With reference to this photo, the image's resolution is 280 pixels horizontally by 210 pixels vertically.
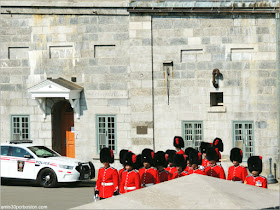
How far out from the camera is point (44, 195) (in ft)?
59.9

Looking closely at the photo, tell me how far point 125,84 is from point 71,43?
237 cm

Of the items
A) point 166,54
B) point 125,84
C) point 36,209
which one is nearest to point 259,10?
point 166,54

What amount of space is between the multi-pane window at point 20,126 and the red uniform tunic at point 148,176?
1112 cm

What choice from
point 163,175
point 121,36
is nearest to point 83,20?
point 121,36

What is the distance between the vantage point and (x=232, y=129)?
918 inches

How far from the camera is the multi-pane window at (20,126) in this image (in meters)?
24.4

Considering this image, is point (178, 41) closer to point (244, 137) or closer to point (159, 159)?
point (244, 137)

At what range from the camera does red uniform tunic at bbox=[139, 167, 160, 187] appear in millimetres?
13844

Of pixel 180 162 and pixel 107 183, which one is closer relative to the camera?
pixel 107 183

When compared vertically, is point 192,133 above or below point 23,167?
above

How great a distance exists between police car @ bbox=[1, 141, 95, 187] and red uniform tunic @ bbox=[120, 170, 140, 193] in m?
6.63

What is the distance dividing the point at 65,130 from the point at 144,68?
3.73m

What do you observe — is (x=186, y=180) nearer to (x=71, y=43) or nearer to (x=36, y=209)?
(x=36, y=209)

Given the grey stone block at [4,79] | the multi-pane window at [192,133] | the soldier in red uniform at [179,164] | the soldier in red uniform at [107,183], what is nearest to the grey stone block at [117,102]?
the multi-pane window at [192,133]
